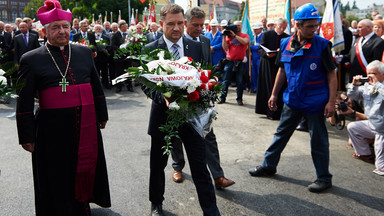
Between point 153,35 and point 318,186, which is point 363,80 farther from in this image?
point 153,35

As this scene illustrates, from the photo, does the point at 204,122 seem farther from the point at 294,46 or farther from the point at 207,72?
the point at 294,46

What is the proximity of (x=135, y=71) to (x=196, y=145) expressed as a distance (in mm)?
890

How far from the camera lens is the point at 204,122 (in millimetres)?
3143

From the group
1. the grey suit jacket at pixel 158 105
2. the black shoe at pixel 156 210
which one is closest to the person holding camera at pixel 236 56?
the grey suit jacket at pixel 158 105

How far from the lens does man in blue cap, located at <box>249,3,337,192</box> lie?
3.99m

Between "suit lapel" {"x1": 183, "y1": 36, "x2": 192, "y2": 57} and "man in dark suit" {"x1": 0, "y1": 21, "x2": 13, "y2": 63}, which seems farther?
"man in dark suit" {"x1": 0, "y1": 21, "x2": 13, "y2": 63}

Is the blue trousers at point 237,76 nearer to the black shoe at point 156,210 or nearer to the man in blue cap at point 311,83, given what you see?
the man in blue cap at point 311,83

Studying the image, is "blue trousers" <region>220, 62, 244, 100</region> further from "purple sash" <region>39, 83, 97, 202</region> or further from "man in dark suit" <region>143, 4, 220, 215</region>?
"purple sash" <region>39, 83, 97, 202</region>

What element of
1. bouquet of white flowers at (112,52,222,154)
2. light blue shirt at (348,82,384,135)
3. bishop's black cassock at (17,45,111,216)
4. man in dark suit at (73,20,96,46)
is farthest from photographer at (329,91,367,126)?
man in dark suit at (73,20,96,46)

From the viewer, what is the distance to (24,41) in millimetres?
11453

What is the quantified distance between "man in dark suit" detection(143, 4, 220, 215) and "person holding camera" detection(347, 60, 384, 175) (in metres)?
2.79

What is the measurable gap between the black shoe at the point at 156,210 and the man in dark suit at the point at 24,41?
31.4ft

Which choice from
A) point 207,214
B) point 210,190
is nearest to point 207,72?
point 210,190

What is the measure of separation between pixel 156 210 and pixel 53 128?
130cm
